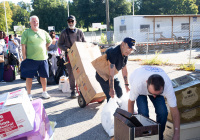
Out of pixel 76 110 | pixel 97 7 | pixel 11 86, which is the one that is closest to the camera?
pixel 76 110

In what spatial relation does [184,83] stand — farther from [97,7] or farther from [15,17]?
[15,17]

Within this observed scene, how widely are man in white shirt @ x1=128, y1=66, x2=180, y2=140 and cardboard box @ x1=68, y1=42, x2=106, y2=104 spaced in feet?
4.70

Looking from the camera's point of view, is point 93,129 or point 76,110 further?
point 76,110

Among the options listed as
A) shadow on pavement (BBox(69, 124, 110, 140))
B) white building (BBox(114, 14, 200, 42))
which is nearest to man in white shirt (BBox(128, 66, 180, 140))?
shadow on pavement (BBox(69, 124, 110, 140))

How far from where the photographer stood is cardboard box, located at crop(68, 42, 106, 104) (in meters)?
4.27

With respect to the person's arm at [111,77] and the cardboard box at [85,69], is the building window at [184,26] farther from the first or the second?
the person's arm at [111,77]

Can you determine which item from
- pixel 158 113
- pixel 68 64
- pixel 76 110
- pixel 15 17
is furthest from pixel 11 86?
pixel 15 17

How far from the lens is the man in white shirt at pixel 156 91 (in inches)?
90.4

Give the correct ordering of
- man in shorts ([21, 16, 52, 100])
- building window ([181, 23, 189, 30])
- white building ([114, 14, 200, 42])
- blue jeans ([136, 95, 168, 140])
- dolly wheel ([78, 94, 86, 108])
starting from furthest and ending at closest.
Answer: building window ([181, 23, 189, 30]) → white building ([114, 14, 200, 42]) → man in shorts ([21, 16, 52, 100]) → dolly wheel ([78, 94, 86, 108]) → blue jeans ([136, 95, 168, 140])

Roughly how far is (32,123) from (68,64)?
3029mm

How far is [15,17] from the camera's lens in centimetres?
9044

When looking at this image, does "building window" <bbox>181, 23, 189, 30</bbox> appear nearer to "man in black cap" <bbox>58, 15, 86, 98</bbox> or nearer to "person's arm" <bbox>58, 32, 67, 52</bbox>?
"man in black cap" <bbox>58, 15, 86, 98</bbox>

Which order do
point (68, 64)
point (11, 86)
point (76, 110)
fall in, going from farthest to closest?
point (11, 86)
point (68, 64)
point (76, 110)

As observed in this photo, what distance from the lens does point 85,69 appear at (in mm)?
4469
